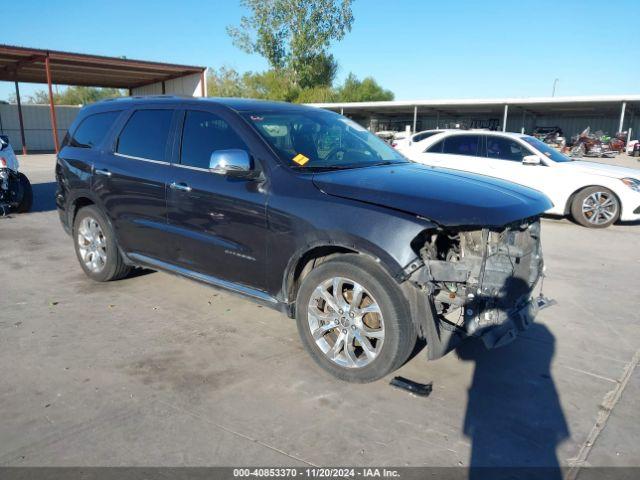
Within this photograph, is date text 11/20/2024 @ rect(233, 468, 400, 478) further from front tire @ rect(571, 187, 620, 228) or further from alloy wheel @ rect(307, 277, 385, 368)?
front tire @ rect(571, 187, 620, 228)

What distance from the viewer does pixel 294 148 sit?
3.98m

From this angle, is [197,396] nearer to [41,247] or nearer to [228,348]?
[228,348]

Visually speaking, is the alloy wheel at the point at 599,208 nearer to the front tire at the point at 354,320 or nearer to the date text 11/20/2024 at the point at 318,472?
the front tire at the point at 354,320

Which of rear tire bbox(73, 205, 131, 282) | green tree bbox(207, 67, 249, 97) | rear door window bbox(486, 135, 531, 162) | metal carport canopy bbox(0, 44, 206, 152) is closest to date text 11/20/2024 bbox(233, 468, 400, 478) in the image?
rear tire bbox(73, 205, 131, 282)

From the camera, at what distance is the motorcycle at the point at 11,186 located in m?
9.18

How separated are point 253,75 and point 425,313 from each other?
5071cm

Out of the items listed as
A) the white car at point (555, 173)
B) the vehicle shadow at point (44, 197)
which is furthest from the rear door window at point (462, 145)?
the vehicle shadow at point (44, 197)

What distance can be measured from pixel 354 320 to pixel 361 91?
2481 inches

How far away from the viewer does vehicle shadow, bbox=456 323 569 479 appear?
2652mm

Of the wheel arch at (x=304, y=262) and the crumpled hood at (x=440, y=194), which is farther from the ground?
the crumpled hood at (x=440, y=194)

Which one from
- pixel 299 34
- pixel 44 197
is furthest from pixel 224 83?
pixel 44 197

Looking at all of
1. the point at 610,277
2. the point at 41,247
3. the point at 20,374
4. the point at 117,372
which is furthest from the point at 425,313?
the point at 41,247

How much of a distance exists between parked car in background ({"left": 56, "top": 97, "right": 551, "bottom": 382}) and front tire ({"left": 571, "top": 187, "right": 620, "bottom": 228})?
5884 millimetres

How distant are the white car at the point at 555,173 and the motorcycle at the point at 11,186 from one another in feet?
25.4
